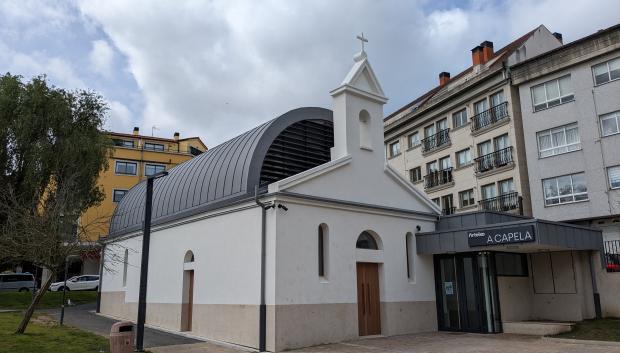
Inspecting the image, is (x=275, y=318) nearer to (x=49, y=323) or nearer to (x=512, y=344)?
(x=512, y=344)

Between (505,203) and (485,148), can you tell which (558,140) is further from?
(485,148)

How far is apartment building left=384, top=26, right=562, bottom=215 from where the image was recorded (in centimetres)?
3297

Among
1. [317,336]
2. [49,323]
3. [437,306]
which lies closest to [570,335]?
[437,306]

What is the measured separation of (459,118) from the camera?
3797cm

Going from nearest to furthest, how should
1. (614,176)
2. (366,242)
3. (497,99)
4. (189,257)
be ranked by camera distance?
(366,242)
(189,257)
(614,176)
(497,99)

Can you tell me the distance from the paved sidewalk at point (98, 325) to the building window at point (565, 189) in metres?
23.4

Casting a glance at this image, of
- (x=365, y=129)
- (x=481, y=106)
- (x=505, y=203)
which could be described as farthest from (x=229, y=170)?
(x=481, y=106)

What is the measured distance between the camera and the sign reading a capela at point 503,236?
51.5 feet

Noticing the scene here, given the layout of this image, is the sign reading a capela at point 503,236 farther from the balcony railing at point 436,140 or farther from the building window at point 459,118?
the balcony railing at point 436,140

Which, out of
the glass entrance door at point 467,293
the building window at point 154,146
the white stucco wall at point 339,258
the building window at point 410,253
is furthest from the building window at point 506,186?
the building window at point 154,146

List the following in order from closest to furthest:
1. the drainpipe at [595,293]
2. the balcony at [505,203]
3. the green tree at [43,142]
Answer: the drainpipe at [595,293] < the green tree at [43,142] < the balcony at [505,203]

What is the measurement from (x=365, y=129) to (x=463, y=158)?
67.2ft

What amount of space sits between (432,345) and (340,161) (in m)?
6.44

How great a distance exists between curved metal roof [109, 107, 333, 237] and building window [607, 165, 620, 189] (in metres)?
17.7
